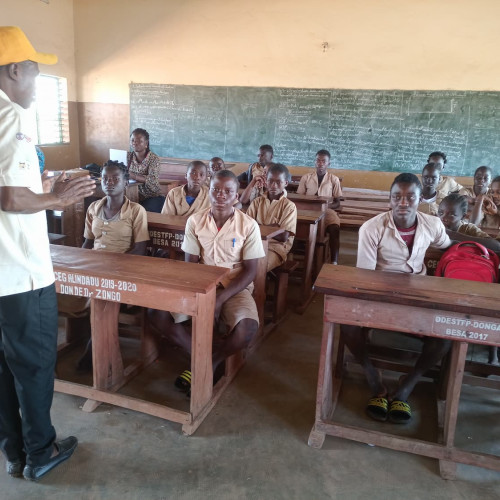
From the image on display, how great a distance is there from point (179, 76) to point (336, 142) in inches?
107

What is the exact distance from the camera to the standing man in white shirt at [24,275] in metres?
1.34

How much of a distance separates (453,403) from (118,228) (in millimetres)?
2005

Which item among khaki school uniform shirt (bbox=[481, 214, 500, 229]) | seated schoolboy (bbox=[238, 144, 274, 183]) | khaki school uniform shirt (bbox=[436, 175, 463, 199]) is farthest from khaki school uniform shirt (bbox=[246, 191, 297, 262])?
khaki school uniform shirt (bbox=[436, 175, 463, 199])

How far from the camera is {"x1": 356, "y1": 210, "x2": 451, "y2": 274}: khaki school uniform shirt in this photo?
2.30 meters

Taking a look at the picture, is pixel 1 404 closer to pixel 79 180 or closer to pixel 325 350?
pixel 79 180

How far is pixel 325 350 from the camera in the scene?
190cm

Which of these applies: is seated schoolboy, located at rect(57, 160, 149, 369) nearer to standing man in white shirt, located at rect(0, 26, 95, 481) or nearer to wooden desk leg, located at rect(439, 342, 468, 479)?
standing man in white shirt, located at rect(0, 26, 95, 481)

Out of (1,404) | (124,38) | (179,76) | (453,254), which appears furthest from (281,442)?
(124,38)

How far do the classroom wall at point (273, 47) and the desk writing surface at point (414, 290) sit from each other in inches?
201

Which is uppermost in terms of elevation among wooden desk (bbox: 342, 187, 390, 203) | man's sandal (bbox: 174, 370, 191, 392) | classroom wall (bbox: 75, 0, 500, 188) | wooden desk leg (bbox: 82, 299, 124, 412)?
classroom wall (bbox: 75, 0, 500, 188)

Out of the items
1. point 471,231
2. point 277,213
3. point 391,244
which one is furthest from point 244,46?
point 391,244

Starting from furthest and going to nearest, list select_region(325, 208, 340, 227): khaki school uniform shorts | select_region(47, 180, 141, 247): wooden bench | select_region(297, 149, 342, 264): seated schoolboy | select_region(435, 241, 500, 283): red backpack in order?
select_region(297, 149, 342, 264): seated schoolboy < select_region(325, 208, 340, 227): khaki school uniform shorts < select_region(47, 180, 141, 247): wooden bench < select_region(435, 241, 500, 283): red backpack

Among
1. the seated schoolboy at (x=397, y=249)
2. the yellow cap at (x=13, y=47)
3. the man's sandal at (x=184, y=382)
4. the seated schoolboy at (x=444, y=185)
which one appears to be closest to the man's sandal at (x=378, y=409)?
the seated schoolboy at (x=397, y=249)

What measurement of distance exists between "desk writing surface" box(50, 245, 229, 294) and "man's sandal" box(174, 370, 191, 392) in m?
0.61
